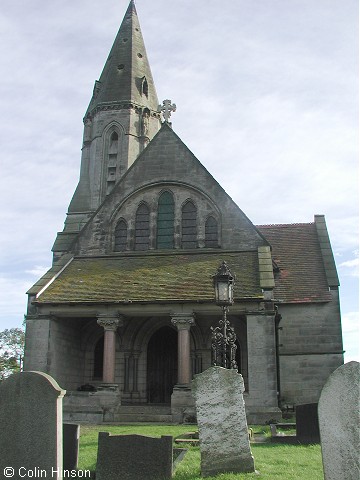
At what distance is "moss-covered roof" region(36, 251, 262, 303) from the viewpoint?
19922mm

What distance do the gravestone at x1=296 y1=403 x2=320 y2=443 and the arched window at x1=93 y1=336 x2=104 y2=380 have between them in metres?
12.6

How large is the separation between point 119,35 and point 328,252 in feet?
71.9

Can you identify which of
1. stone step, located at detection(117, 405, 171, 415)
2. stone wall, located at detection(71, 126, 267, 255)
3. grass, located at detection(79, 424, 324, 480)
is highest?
stone wall, located at detection(71, 126, 267, 255)

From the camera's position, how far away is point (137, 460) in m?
8.20

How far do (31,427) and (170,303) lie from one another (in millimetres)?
12425

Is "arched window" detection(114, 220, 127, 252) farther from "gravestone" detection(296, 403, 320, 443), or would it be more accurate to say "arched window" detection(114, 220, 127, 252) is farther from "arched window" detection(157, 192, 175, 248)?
"gravestone" detection(296, 403, 320, 443)

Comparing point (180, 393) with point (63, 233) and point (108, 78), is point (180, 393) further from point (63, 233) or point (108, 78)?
point (108, 78)

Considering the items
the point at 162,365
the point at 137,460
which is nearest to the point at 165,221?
the point at 162,365

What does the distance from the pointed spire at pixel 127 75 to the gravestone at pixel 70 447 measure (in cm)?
2676

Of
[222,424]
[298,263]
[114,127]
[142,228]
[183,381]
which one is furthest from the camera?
[114,127]

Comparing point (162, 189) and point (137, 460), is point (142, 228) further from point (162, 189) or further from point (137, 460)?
point (137, 460)

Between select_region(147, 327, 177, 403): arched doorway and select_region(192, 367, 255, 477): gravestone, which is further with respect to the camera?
select_region(147, 327, 177, 403): arched doorway

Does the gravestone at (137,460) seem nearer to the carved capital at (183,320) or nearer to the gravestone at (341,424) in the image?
the gravestone at (341,424)

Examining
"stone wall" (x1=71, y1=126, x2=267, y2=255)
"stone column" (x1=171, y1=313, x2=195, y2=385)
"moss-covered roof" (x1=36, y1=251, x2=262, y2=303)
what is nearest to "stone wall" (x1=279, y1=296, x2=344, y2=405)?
"moss-covered roof" (x1=36, y1=251, x2=262, y2=303)
